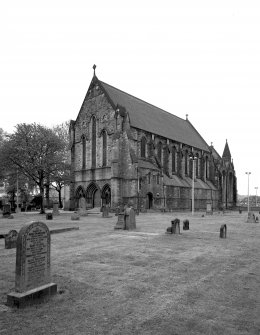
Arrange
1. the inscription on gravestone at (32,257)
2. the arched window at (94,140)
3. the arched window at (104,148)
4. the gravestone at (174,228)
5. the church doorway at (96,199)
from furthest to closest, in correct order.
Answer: the arched window at (94,140) → the church doorway at (96,199) → the arched window at (104,148) → the gravestone at (174,228) → the inscription on gravestone at (32,257)

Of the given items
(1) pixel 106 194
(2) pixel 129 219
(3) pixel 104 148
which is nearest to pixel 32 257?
(2) pixel 129 219

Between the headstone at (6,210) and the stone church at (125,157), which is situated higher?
the stone church at (125,157)

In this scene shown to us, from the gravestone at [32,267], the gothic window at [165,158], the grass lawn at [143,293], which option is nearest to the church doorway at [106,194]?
the gothic window at [165,158]

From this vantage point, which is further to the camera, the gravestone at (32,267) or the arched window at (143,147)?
the arched window at (143,147)

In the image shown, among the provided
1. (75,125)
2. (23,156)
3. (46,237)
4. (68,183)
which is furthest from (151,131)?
(46,237)

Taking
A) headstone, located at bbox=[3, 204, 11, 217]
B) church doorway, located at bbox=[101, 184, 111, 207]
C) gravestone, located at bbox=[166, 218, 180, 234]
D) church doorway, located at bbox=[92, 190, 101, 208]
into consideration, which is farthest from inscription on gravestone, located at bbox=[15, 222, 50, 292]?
church doorway, located at bbox=[92, 190, 101, 208]

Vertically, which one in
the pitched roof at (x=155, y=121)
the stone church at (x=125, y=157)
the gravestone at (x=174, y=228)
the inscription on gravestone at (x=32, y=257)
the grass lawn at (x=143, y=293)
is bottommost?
the grass lawn at (x=143, y=293)

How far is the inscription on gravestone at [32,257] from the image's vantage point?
228 inches

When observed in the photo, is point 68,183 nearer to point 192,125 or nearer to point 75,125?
point 75,125

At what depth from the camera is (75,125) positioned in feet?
150

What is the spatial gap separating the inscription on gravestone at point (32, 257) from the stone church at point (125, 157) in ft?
86.8

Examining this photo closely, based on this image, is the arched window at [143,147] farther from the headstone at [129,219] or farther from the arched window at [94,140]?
the headstone at [129,219]

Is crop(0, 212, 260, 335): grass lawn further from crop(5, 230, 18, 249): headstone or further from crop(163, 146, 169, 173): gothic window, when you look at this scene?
crop(163, 146, 169, 173): gothic window

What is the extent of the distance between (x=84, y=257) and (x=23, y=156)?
2706 cm
